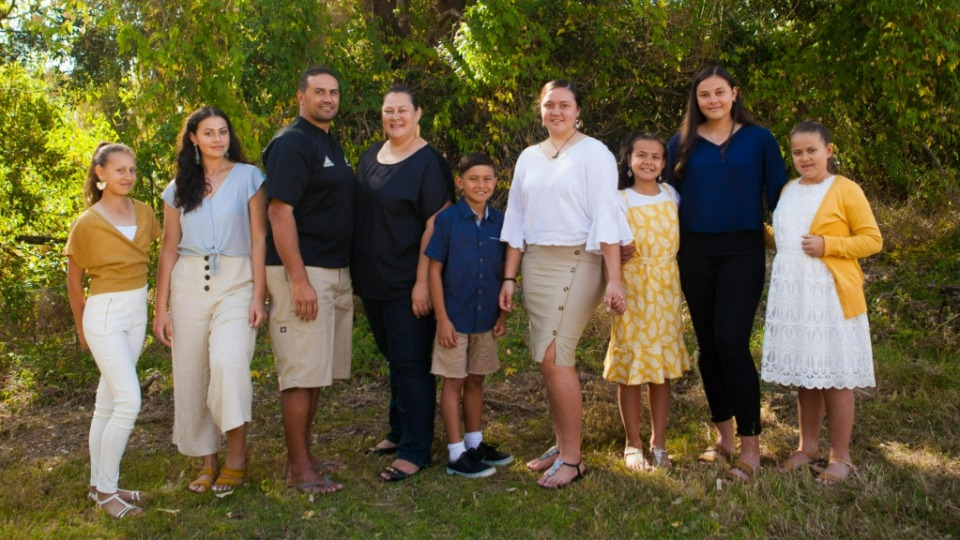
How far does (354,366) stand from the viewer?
6539 millimetres

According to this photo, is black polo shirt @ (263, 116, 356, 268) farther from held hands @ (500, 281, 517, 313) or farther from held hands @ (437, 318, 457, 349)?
held hands @ (500, 281, 517, 313)

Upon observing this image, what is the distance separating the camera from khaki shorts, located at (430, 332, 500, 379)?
433cm

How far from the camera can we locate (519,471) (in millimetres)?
4473

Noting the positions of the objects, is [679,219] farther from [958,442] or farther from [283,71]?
[283,71]

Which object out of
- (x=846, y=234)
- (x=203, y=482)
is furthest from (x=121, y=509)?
(x=846, y=234)

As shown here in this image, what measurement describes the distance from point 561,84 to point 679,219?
862mm

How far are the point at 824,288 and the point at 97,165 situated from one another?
11.2ft

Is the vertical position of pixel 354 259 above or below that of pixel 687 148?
below

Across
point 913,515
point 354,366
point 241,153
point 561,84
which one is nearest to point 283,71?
point 354,366

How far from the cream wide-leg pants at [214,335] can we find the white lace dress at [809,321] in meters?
2.50

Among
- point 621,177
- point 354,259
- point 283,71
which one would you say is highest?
point 283,71

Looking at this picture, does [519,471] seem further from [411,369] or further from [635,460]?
[411,369]

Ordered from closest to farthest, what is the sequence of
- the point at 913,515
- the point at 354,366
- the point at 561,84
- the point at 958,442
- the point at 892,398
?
the point at 913,515, the point at 561,84, the point at 958,442, the point at 892,398, the point at 354,366

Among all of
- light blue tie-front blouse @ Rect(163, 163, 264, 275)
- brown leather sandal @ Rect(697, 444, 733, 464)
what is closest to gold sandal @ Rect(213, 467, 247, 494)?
light blue tie-front blouse @ Rect(163, 163, 264, 275)
